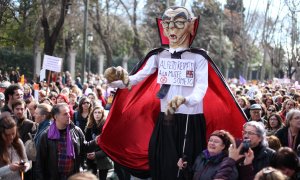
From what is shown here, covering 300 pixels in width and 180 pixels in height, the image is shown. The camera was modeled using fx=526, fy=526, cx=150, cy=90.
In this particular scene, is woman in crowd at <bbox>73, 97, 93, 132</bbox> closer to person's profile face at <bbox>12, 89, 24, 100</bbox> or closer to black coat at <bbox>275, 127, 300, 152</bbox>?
person's profile face at <bbox>12, 89, 24, 100</bbox>

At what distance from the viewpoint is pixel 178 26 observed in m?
6.08

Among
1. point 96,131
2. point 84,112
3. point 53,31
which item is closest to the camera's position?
point 96,131

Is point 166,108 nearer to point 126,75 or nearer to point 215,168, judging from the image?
point 126,75

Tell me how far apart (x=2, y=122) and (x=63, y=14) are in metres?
16.7

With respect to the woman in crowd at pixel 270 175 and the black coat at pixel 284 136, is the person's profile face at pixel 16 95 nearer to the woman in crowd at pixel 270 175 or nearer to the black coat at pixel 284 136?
the black coat at pixel 284 136

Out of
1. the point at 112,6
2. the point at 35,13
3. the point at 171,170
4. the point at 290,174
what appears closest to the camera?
the point at 290,174

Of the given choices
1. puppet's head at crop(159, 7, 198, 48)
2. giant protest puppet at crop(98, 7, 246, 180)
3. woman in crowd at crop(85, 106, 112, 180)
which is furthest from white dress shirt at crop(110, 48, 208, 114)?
woman in crowd at crop(85, 106, 112, 180)

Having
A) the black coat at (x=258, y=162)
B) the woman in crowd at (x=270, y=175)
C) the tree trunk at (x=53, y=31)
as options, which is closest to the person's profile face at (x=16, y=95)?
the black coat at (x=258, y=162)

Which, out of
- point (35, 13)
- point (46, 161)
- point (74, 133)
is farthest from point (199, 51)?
point (35, 13)

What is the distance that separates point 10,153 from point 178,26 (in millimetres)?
2370

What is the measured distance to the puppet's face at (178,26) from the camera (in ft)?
20.0

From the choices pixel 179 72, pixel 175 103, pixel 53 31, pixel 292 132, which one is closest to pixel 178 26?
pixel 179 72

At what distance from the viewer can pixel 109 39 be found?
100 feet

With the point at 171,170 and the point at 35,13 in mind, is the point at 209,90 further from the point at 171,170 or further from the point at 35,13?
the point at 35,13
